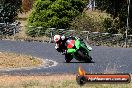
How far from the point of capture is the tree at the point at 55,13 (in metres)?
42.2

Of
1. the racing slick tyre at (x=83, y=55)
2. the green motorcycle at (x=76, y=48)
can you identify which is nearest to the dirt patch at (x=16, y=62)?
the green motorcycle at (x=76, y=48)

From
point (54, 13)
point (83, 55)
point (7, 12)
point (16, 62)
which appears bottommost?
point (7, 12)

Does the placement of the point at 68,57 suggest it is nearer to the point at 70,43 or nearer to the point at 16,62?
the point at 70,43

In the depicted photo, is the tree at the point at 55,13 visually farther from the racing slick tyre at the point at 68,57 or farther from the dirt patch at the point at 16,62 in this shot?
the racing slick tyre at the point at 68,57

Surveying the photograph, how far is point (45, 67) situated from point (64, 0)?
2260 centimetres

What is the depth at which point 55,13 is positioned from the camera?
42781mm

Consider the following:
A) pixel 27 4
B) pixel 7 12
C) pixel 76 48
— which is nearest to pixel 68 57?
pixel 76 48

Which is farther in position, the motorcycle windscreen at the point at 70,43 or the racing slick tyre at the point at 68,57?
the racing slick tyre at the point at 68,57

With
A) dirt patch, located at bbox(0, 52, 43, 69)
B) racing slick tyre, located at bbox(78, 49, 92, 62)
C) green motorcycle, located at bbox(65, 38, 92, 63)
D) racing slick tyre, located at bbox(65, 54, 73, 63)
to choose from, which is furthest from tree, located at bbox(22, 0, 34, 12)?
green motorcycle, located at bbox(65, 38, 92, 63)

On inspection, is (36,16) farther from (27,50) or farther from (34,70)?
(34,70)

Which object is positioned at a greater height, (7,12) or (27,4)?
(7,12)

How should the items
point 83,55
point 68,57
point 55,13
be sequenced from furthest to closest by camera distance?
point 55,13
point 68,57
point 83,55

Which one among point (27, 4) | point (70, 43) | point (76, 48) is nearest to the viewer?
point (70, 43)

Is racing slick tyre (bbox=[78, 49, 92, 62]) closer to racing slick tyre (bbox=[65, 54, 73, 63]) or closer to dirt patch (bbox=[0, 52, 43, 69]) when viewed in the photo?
racing slick tyre (bbox=[65, 54, 73, 63])
